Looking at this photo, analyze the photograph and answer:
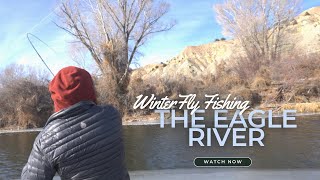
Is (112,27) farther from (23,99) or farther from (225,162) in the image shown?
(225,162)

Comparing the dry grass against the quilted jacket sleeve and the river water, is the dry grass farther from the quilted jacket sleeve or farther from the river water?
the quilted jacket sleeve

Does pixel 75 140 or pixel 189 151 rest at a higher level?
pixel 75 140

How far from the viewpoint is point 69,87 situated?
4.02ft

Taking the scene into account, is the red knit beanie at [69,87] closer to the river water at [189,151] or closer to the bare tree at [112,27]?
the river water at [189,151]

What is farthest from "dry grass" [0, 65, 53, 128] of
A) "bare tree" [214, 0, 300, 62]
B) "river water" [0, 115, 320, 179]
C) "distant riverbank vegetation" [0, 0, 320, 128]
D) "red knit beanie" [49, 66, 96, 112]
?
"red knit beanie" [49, 66, 96, 112]

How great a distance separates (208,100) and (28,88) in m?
4.74

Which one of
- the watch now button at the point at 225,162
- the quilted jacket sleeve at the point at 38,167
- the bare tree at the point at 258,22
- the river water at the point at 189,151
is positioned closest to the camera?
the quilted jacket sleeve at the point at 38,167

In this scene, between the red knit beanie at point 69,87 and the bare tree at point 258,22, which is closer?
the red knit beanie at point 69,87

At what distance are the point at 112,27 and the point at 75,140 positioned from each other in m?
7.56

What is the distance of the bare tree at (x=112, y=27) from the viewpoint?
8.55 meters

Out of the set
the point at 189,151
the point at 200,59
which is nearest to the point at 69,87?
the point at 189,151

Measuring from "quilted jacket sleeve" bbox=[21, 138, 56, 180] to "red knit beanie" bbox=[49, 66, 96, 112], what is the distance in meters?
0.14

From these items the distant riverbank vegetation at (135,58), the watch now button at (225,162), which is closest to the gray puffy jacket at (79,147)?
the watch now button at (225,162)

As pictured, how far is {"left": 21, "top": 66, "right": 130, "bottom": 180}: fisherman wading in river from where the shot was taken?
118 centimetres
